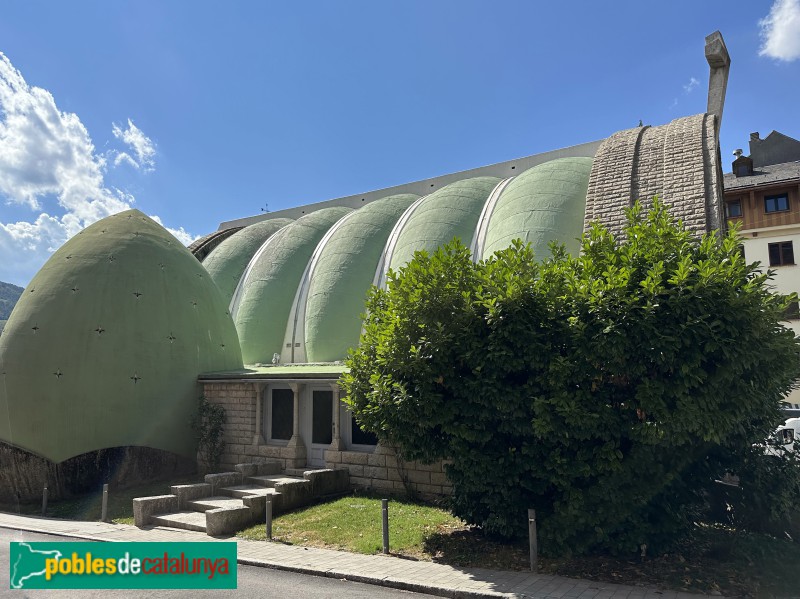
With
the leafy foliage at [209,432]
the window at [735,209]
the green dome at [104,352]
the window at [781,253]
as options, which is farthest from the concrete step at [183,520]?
the window at [735,209]

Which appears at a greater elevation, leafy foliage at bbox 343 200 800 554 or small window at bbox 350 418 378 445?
leafy foliage at bbox 343 200 800 554

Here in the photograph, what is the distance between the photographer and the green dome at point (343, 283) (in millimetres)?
22922

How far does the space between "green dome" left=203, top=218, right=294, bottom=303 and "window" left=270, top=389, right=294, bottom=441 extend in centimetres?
1299

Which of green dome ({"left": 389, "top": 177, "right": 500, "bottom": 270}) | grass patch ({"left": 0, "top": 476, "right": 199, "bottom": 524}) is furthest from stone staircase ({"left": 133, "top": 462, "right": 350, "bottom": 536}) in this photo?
green dome ({"left": 389, "top": 177, "right": 500, "bottom": 270})

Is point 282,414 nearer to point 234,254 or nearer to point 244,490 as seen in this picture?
point 244,490

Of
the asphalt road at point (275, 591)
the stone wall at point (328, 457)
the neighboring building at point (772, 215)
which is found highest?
the neighboring building at point (772, 215)

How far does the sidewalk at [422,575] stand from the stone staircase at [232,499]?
51 cm

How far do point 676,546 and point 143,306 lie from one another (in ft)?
50.4

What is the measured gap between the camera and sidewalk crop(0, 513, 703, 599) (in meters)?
7.56

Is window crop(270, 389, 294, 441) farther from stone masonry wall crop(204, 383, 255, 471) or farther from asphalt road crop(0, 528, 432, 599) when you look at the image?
asphalt road crop(0, 528, 432, 599)

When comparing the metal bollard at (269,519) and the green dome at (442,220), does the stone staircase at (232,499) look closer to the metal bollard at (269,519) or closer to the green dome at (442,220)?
the metal bollard at (269,519)

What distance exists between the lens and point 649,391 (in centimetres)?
793

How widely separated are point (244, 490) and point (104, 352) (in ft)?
21.4

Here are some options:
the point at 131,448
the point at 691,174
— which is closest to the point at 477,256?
the point at 691,174
